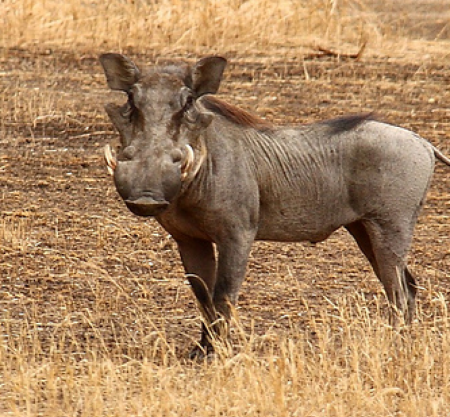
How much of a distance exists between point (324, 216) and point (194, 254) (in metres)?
0.59

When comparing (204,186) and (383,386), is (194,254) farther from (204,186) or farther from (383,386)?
(383,386)

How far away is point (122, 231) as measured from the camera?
7.34 m

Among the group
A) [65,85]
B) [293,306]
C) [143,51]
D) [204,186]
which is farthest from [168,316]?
[143,51]

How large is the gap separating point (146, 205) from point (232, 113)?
3.02ft

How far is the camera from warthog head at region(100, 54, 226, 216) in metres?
4.66

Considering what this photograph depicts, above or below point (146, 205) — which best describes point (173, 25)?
below

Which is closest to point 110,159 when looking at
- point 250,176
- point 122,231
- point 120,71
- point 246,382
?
point 120,71

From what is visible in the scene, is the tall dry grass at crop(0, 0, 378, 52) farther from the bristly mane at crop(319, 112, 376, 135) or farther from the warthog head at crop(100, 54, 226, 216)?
the warthog head at crop(100, 54, 226, 216)

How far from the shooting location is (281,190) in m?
5.39

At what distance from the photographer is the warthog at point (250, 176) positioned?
4.87m

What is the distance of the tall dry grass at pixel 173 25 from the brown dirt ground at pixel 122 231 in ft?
2.50

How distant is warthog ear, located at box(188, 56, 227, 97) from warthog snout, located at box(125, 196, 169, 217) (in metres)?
0.57

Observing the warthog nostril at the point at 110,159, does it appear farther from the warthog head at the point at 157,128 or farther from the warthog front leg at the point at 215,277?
the warthog front leg at the point at 215,277

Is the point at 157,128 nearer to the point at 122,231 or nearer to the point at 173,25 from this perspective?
the point at 122,231
